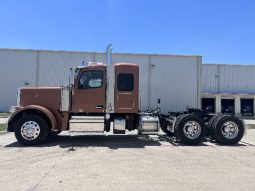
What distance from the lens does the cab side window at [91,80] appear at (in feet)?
37.4

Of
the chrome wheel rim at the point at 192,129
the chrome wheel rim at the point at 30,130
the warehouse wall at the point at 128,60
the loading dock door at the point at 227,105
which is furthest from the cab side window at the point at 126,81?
the loading dock door at the point at 227,105

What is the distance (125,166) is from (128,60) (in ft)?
95.8

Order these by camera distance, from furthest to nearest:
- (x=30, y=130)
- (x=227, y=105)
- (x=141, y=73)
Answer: (x=227, y=105) < (x=141, y=73) < (x=30, y=130)

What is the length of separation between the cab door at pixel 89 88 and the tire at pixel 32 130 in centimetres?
130

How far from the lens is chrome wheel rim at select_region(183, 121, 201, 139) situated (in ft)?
37.9

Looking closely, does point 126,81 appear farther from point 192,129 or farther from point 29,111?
point 29,111

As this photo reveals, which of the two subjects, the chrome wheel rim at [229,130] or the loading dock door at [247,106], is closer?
the chrome wheel rim at [229,130]

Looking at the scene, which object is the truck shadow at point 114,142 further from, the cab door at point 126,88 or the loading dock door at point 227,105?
the loading dock door at point 227,105

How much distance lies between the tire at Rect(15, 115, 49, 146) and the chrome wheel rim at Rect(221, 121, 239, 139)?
251 inches

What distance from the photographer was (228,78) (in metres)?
42.6

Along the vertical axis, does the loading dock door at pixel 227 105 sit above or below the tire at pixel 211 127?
above

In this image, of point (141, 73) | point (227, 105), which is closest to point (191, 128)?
point (141, 73)

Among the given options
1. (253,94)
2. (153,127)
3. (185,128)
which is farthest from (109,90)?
(253,94)

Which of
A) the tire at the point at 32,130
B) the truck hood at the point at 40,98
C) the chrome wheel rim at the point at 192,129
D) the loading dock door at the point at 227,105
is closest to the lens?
the tire at the point at 32,130
